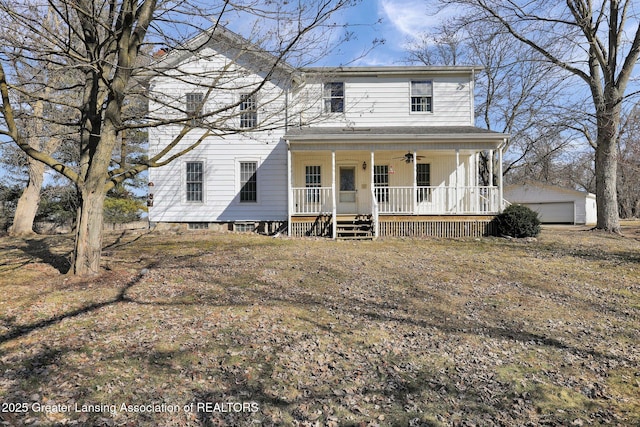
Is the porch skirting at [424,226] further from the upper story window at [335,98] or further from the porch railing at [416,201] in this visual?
the upper story window at [335,98]

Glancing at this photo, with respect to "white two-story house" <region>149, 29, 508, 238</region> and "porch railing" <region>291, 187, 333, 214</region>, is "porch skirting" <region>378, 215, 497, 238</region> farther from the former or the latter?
"porch railing" <region>291, 187, 333, 214</region>

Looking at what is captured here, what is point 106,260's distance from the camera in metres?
8.17

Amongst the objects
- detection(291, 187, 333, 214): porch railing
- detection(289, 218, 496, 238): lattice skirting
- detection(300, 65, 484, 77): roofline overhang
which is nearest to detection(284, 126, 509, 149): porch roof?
detection(291, 187, 333, 214): porch railing

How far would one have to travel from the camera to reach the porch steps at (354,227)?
Result: 12914mm

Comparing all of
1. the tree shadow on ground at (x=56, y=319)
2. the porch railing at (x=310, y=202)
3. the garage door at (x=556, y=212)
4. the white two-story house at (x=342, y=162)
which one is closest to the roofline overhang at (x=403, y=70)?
the white two-story house at (x=342, y=162)

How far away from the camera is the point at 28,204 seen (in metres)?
15.5

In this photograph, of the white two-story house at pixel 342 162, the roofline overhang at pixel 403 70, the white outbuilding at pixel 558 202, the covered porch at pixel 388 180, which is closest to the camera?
the covered porch at pixel 388 180

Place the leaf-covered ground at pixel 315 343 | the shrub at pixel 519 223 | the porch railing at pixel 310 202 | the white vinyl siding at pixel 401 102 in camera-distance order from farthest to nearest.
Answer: the white vinyl siding at pixel 401 102, the porch railing at pixel 310 202, the shrub at pixel 519 223, the leaf-covered ground at pixel 315 343

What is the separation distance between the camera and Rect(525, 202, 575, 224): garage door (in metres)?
28.3

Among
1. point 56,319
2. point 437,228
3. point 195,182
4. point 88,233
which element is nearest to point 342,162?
point 437,228

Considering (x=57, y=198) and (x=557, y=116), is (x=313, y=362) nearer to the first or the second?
(x=557, y=116)

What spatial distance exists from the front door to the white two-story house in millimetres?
43

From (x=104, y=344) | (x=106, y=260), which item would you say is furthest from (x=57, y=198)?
(x=104, y=344)

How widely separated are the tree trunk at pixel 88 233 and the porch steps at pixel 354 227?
7.72 meters
